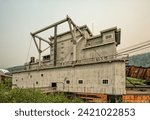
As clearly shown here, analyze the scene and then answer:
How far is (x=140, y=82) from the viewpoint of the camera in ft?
12.9

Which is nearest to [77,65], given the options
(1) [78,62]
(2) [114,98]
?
(1) [78,62]

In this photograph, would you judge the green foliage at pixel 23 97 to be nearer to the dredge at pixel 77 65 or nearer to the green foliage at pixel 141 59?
the dredge at pixel 77 65

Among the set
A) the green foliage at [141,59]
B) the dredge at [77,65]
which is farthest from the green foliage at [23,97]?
the green foliage at [141,59]

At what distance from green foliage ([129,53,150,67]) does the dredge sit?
0.58ft

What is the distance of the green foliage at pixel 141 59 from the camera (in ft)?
11.6

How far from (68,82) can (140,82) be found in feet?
4.43

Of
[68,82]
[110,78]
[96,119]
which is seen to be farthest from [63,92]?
[96,119]

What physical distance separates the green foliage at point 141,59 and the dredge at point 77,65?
0.58 ft

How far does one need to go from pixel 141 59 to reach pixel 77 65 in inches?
46.9

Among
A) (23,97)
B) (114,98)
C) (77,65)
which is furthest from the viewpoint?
(77,65)

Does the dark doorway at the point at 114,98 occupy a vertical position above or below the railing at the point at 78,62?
below

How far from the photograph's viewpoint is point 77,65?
4129mm

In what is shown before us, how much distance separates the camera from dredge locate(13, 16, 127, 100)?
3695mm

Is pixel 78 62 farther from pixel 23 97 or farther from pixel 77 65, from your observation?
pixel 23 97
